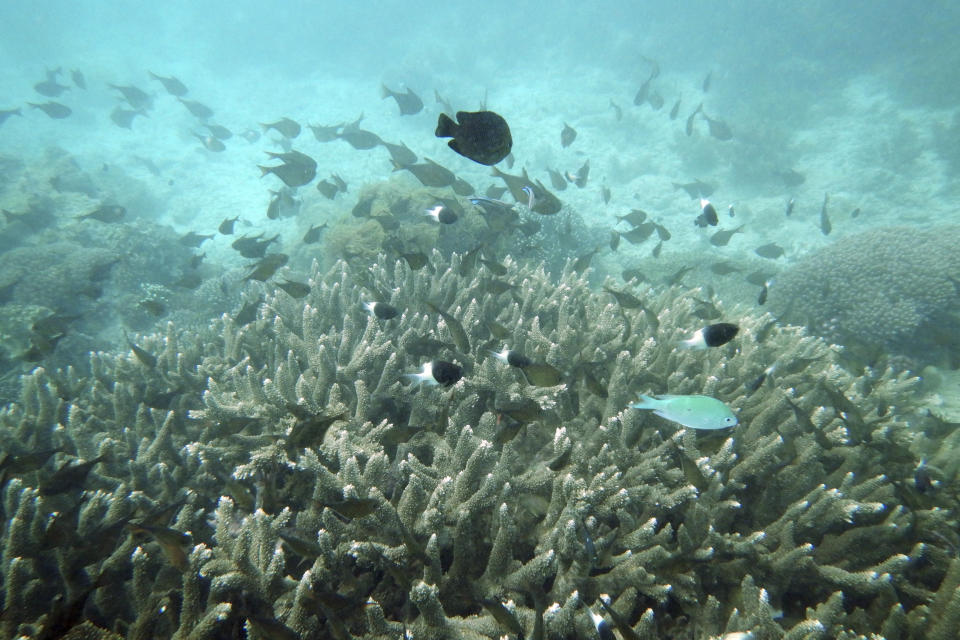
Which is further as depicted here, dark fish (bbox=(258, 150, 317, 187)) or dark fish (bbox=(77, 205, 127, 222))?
dark fish (bbox=(77, 205, 127, 222))

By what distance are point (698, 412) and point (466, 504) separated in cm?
142

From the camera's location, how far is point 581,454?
2.89 metres

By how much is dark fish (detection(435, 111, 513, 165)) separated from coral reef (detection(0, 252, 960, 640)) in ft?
4.03

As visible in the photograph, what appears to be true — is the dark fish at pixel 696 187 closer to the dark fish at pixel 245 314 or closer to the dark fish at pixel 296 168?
the dark fish at pixel 296 168

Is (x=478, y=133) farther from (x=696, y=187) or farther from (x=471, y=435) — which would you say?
(x=696, y=187)

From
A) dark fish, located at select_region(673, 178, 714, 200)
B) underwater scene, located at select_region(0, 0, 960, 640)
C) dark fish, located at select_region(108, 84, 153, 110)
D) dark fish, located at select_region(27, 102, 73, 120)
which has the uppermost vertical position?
dark fish, located at select_region(673, 178, 714, 200)

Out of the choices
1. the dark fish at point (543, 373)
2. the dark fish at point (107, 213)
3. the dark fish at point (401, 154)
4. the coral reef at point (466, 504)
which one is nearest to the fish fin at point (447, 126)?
the coral reef at point (466, 504)

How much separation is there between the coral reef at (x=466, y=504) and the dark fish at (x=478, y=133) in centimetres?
123

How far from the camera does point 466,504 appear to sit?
2455 millimetres

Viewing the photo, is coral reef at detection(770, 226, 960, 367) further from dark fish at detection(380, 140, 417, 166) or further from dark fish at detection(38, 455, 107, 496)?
dark fish at detection(38, 455, 107, 496)

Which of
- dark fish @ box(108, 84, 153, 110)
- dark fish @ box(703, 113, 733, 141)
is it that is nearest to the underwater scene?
dark fish @ box(703, 113, 733, 141)

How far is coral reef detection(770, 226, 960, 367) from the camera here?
6.91 m

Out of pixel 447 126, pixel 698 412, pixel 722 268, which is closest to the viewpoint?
pixel 698 412

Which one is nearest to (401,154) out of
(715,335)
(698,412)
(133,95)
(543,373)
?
(543,373)
